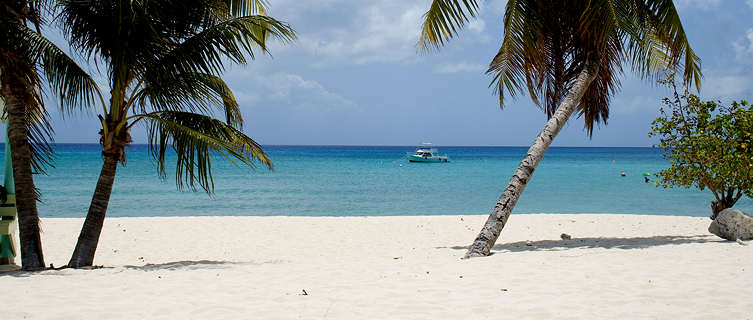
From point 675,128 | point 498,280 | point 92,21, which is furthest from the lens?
point 675,128

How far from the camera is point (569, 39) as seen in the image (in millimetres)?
8641

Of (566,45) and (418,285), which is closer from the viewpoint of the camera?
(418,285)

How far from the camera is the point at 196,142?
6.33 meters

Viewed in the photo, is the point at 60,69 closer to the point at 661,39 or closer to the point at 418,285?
the point at 418,285

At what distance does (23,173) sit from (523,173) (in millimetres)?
6960

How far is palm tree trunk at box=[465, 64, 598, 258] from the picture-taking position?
23.7ft

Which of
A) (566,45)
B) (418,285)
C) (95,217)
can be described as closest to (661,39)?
(566,45)

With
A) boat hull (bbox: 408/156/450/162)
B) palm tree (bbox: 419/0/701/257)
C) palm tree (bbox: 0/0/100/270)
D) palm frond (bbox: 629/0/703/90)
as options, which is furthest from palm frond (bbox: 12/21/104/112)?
boat hull (bbox: 408/156/450/162)

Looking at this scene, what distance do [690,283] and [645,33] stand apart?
15.7 feet

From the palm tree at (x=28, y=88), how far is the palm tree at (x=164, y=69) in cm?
38

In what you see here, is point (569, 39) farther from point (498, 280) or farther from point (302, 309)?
point (302, 309)

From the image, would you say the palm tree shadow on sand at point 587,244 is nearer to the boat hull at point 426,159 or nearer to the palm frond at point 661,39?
the palm frond at point 661,39

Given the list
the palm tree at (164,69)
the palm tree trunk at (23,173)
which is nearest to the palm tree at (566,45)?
the palm tree at (164,69)

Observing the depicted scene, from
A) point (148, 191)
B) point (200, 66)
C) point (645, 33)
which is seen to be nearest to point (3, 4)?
point (200, 66)
